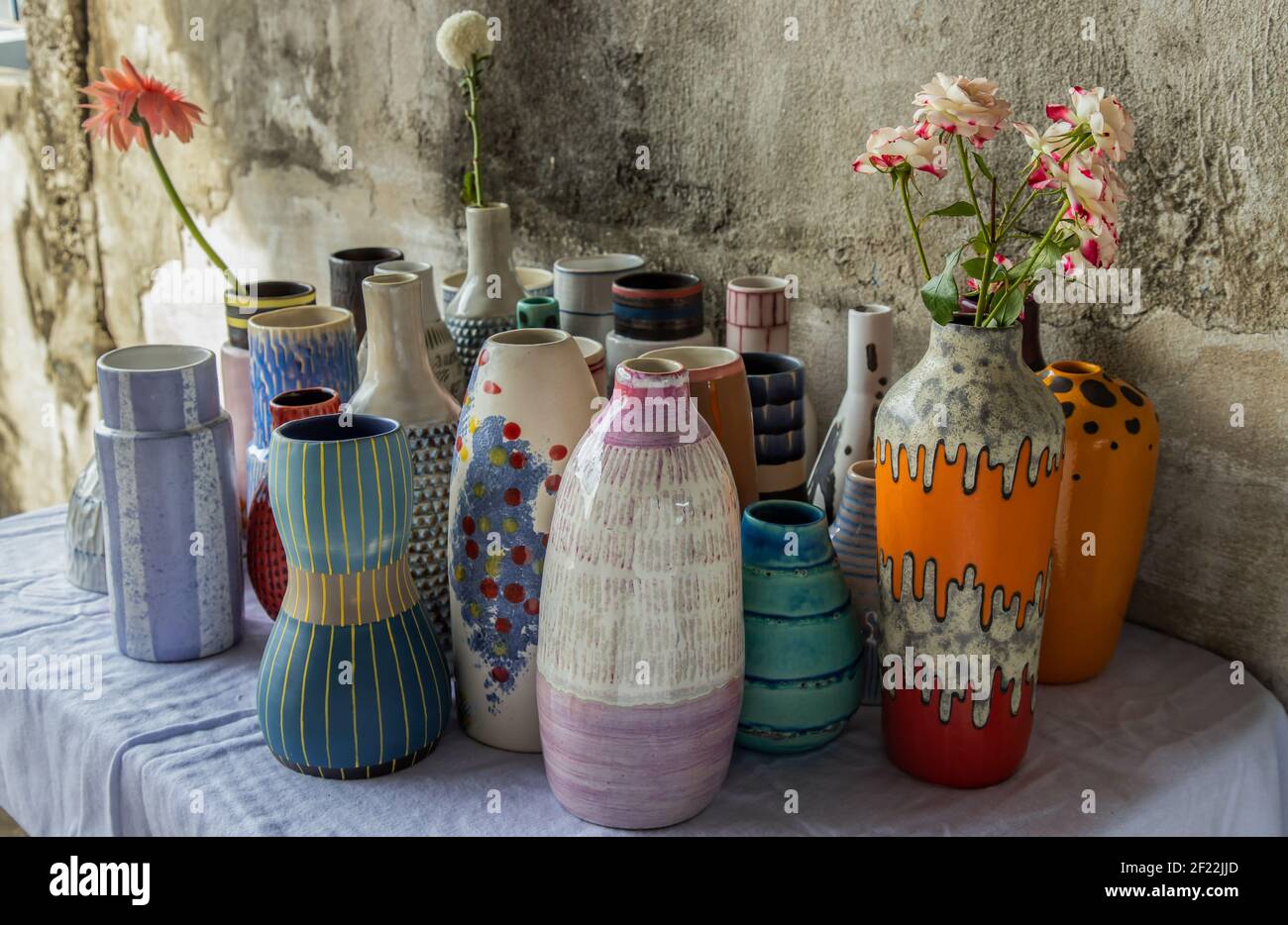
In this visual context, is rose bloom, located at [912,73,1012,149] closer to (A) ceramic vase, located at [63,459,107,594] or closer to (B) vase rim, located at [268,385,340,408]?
(B) vase rim, located at [268,385,340,408]

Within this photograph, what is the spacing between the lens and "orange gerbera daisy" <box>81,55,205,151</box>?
1323mm

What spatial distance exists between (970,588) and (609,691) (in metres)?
0.28

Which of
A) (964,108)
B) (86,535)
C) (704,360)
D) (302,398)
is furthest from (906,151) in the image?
(86,535)

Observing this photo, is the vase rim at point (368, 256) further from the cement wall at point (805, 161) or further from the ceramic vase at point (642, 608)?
the ceramic vase at point (642, 608)

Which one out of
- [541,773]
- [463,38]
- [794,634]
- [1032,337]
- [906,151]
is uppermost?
[463,38]

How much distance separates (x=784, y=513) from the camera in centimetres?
98

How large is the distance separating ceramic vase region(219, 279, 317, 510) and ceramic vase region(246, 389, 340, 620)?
0.17 m

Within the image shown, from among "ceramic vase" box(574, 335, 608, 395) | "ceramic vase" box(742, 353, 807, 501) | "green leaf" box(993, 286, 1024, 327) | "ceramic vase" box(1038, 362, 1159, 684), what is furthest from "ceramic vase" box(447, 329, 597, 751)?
"ceramic vase" box(1038, 362, 1159, 684)

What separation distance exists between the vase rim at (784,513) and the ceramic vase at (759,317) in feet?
1.00

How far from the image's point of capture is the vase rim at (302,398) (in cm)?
108

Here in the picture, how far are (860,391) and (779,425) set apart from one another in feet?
0.40

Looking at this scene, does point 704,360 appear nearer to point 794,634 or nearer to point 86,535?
point 794,634
